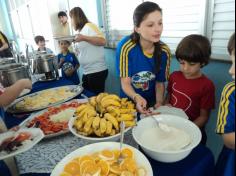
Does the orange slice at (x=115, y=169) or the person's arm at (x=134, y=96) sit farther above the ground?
the person's arm at (x=134, y=96)

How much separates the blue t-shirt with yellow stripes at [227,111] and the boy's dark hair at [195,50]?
0.44 meters

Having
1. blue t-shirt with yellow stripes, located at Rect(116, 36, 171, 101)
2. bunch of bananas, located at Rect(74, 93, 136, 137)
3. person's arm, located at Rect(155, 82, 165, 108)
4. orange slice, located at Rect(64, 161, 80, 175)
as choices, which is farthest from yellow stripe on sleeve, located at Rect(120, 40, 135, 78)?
orange slice, located at Rect(64, 161, 80, 175)

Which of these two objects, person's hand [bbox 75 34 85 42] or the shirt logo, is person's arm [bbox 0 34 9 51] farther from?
the shirt logo

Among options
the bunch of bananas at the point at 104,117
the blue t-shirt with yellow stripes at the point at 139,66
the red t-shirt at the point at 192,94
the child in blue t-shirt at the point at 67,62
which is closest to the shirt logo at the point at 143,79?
the blue t-shirt with yellow stripes at the point at 139,66

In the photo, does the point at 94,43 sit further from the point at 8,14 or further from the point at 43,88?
the point at 8,14

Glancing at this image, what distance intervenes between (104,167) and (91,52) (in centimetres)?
169

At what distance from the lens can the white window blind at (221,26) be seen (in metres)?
1.29

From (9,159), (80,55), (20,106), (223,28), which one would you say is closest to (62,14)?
(80,55)

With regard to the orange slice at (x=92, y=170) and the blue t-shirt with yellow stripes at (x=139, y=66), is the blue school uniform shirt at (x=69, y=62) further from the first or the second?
the orange slice at (x=92, y=170)

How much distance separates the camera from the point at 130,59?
4.06 ft

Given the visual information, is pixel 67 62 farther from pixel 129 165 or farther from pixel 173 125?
pixel 129 165

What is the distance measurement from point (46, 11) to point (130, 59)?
3085 millimetres

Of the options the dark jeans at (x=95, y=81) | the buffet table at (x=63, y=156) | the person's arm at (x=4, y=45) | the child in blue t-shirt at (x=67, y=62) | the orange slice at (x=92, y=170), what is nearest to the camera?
the orange slice at (x=92, y=170)

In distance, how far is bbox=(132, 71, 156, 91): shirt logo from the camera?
4.17 ft
